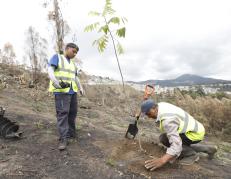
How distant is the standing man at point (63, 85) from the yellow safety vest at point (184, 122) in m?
1.69

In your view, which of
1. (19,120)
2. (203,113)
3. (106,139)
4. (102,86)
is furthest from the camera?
(102,86)

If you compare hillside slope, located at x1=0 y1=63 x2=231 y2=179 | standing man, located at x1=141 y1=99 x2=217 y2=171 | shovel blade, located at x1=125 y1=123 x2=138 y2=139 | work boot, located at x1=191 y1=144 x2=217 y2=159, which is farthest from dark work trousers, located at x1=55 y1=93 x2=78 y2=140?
work boot, located at x1=191 y1=144 x2=217 y2=159

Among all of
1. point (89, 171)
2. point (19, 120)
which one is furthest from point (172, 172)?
point (19, 120)

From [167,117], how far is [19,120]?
3.58 m

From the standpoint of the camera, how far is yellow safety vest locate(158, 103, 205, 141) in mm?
4151

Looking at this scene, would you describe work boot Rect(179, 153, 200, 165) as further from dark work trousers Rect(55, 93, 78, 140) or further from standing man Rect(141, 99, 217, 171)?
dark work trousers Rect(55, 93, 78, 140)

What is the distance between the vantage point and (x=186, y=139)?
180 inches

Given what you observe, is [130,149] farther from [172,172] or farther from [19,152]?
[19,152]

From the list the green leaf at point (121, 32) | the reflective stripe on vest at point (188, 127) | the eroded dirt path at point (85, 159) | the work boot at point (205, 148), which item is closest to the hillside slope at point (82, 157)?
the eroded dirt path at point (85, 159)

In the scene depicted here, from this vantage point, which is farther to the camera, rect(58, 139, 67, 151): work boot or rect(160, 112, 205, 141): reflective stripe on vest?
rect(58, 139, 67, 151): work boot

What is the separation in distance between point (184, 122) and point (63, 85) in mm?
2071

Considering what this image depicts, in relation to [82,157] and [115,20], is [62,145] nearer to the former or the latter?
[82,157]

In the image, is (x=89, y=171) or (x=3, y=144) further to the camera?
(x=3, y=144)

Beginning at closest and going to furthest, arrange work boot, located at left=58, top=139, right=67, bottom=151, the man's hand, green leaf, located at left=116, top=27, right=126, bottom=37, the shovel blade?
the man's hand, work boot, located at left=58, top=139, right=67, bottom=151, the shovel blade, green leaf, located at left=116, top=27, right=126, bottom=37
